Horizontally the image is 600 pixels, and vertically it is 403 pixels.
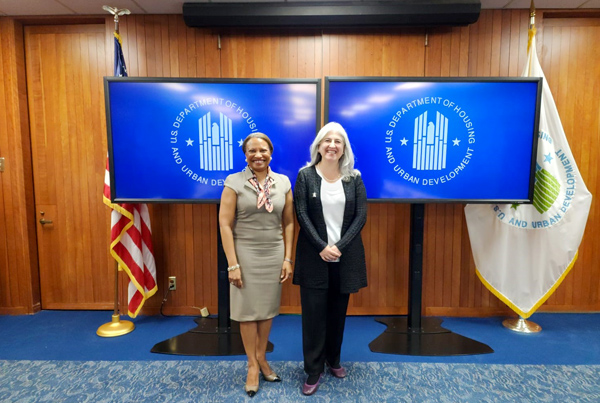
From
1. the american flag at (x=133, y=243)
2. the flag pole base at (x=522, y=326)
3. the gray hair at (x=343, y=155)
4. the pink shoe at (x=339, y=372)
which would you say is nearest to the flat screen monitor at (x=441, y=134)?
the gray hair at (x=343, y=155)

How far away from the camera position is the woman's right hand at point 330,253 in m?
1.90

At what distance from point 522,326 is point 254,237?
2.50 metres

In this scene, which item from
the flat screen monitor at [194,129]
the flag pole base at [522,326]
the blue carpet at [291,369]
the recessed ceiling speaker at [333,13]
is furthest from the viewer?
the flag pole base at [522,326]

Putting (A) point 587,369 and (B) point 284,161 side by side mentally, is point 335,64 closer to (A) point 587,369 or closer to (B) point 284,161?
(B) point 284,161

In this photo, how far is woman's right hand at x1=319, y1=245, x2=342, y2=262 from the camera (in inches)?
74.9

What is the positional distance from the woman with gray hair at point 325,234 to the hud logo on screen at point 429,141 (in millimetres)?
649

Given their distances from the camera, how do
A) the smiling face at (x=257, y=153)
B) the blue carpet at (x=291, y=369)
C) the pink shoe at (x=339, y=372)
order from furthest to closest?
the pink shoe at (x=339, y=372) → the blue carpet at (x=291, y=369) → the smiling face at (x=257, y=153)

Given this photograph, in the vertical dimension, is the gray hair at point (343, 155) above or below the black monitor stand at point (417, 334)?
above

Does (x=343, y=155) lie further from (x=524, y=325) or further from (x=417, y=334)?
(x=524, y=325)

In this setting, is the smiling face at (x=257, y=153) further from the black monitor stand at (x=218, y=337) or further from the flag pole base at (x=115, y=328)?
the flag pole base at (x=115, y=328)

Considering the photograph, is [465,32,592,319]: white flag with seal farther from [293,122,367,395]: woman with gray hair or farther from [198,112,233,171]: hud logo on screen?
[198,112,233,171]: hud logo on screen

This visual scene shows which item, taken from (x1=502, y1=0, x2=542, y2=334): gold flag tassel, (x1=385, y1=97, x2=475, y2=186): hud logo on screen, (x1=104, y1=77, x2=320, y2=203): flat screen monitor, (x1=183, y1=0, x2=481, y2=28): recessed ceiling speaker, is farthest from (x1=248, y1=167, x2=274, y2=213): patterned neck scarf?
(x1=502, y1=0, x2=542, y2=334): gold flag tassel

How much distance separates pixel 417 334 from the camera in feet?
8.95

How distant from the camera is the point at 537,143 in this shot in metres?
2.45
